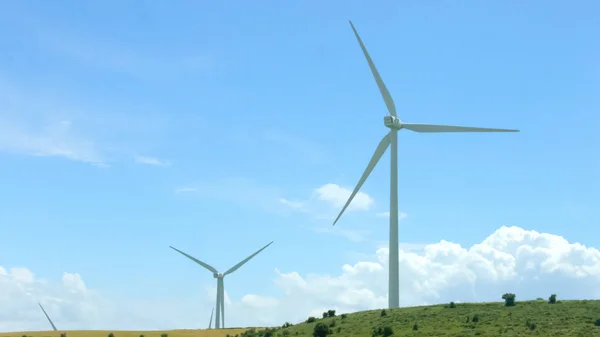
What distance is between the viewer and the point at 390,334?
393ft

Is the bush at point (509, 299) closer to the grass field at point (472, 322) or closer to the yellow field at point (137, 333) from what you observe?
the grass field at point (472, 322)

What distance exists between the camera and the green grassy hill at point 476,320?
4513 inches

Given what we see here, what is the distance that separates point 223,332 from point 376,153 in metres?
51.9

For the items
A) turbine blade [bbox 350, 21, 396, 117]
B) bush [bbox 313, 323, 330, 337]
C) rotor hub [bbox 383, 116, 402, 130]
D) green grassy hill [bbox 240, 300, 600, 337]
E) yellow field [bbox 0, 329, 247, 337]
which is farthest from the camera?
yellow field [bbox 0, 329, 247, 337]

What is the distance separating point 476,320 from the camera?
401ft

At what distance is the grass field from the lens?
376 feet

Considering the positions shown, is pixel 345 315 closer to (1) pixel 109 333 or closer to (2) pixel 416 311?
(2) pixel 416 311

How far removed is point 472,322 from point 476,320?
69cm

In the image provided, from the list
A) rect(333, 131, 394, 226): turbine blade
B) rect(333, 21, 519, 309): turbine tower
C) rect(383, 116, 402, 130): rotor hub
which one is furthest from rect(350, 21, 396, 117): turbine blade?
rect(333, 131, 394, 226): turbine blade

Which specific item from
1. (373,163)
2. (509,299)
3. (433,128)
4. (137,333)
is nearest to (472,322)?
(509,299)

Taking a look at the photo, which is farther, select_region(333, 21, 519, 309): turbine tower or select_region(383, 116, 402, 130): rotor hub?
select_region(383, 116, 402, 130): rotor hub

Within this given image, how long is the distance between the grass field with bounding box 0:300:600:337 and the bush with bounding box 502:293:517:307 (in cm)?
112

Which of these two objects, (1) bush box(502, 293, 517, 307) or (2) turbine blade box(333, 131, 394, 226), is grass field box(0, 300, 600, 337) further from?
(2) turbine blade box(333, 131, 394, 226)

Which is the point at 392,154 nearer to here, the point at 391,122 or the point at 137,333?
the point at 391,122
